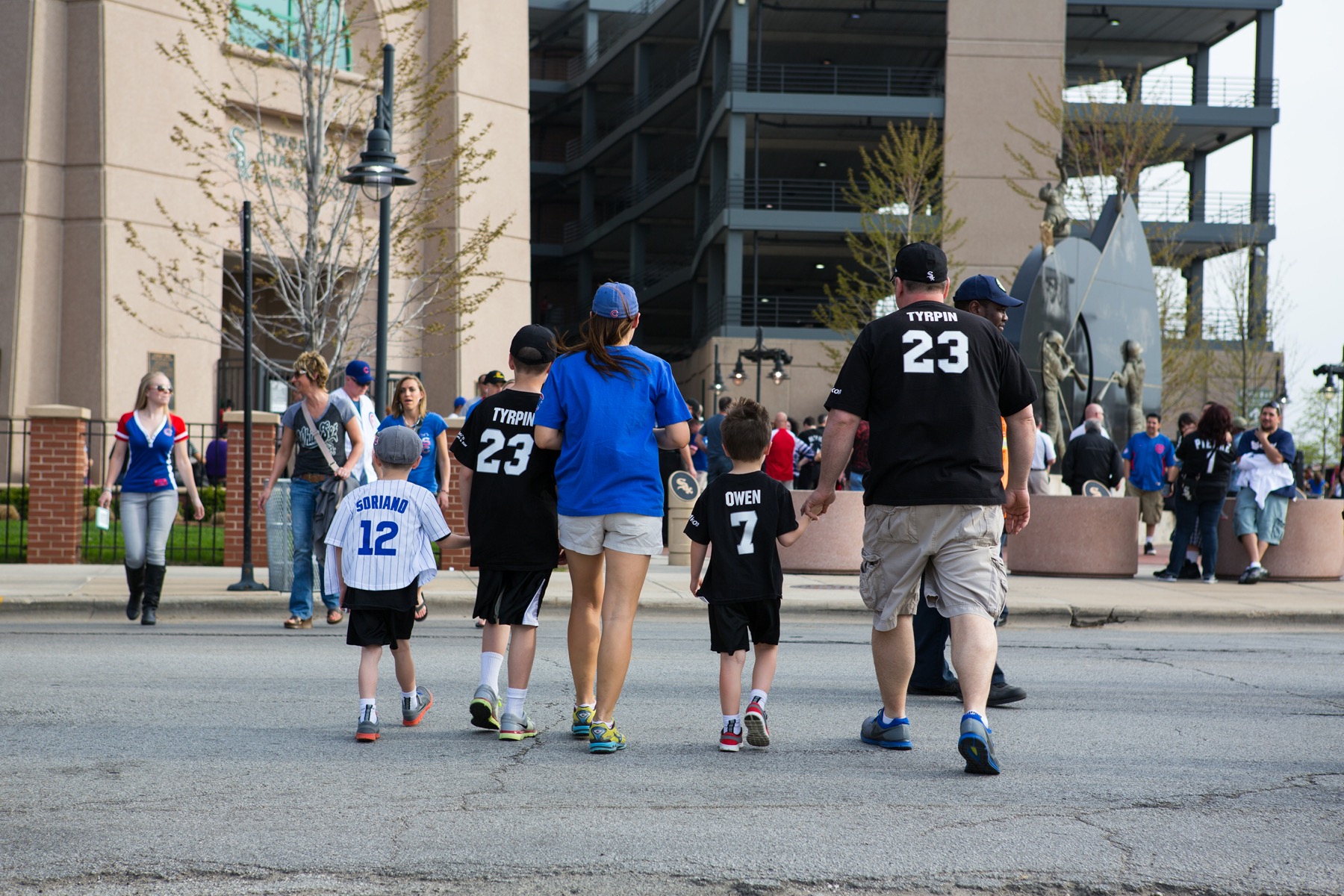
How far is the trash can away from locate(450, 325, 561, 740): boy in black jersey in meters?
5.15

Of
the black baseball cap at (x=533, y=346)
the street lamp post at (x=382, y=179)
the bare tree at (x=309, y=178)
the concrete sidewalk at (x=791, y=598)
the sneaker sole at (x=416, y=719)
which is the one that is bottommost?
the concrete sidewalk at (x=791, y=598)

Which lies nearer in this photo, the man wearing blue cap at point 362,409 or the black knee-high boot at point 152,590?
the man wearing blue cap at point 362,409

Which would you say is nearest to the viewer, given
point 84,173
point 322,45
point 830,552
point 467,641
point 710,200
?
point 467,641

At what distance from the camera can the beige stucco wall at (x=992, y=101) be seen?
42781 mm

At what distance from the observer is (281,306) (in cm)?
3139

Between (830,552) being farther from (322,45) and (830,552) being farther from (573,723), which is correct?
(322,45)

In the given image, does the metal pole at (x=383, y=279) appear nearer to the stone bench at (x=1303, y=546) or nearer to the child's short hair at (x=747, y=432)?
the child's short hair at (x=747, y=432)

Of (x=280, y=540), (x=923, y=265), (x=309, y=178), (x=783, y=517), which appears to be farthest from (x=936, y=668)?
(x=309, y=178)

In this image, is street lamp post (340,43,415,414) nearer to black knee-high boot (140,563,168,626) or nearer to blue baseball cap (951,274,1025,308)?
black knee-high boot (140,563,168,626)

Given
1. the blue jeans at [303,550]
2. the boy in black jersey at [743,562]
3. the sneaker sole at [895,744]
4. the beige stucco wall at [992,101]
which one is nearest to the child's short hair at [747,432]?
the boy in black jersey at [743,562]

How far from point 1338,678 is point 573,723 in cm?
542

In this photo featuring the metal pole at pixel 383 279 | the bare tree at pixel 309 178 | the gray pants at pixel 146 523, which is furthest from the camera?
the bare tree at pixel 309 178

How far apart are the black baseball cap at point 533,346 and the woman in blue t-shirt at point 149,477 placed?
4.76 m

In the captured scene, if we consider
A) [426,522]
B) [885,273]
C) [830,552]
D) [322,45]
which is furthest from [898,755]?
[885,273]
